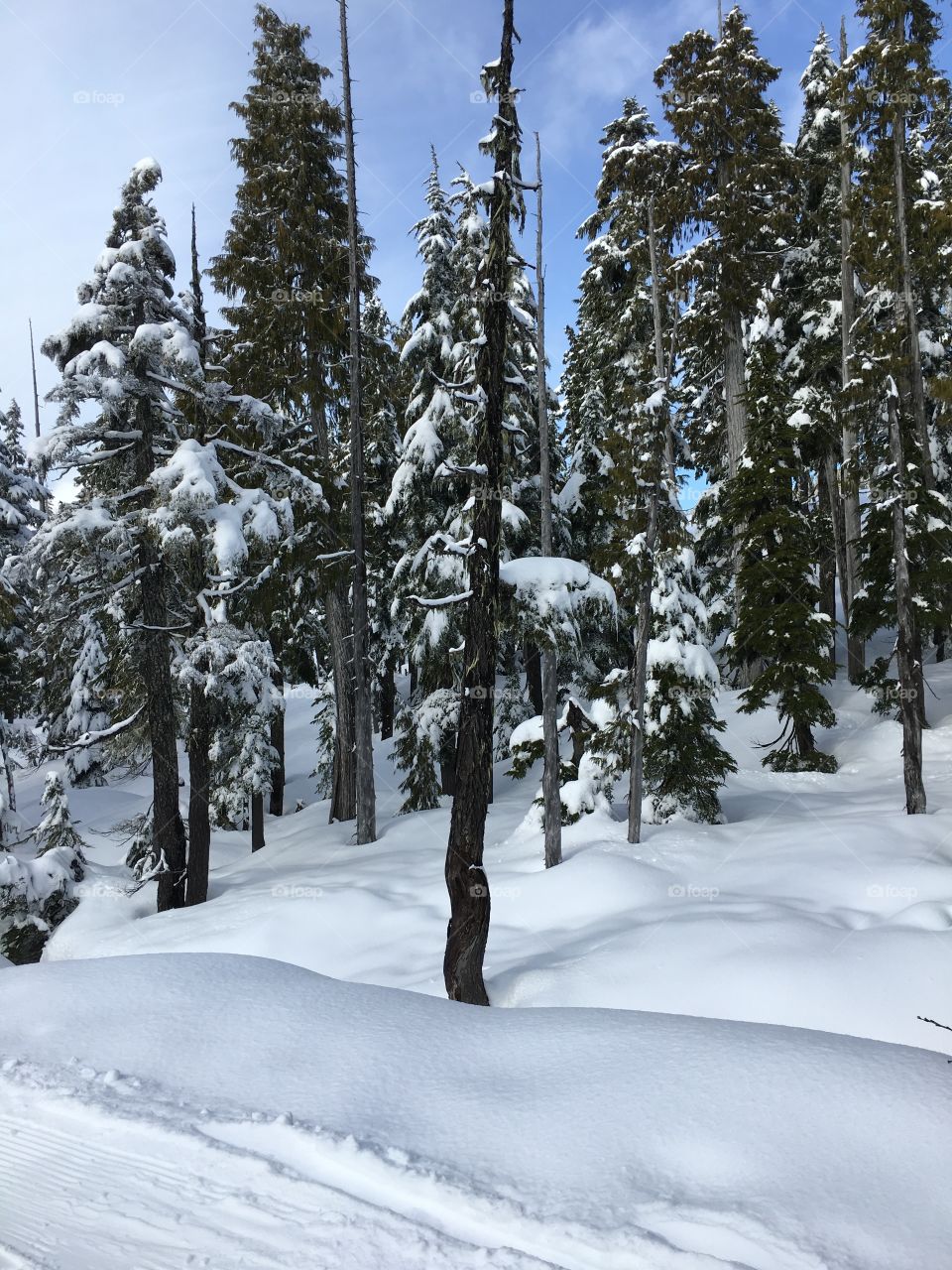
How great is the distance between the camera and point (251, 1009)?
4.85m

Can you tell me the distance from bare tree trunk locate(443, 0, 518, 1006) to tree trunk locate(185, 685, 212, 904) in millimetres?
7335

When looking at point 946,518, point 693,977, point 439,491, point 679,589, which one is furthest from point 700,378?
point 693,977

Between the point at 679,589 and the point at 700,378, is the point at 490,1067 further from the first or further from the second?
the point at 700,378

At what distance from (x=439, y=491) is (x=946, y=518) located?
12.1 meters

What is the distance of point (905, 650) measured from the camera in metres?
13.7

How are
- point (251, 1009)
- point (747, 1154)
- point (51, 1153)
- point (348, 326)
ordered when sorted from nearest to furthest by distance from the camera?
point (747, 1154)
point (51, 1153)
point (251, 1009)
point (348, 326)

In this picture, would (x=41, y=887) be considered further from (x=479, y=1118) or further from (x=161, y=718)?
(x=479, y=1118)

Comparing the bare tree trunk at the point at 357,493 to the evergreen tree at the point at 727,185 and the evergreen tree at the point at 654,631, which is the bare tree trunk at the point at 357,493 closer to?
the evergreen tree at the point at 654,631

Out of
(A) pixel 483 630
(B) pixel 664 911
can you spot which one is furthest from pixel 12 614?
(B) pixel 664 911

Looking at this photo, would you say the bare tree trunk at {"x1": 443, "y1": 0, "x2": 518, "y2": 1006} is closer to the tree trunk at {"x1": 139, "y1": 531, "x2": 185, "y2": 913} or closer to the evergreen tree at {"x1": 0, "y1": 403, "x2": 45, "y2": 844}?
the tree trunk at {"x1": 139, "y1": 531, "x2": 185, "y2": 913}

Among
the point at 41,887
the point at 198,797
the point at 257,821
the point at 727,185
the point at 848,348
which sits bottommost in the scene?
the point at 257,821

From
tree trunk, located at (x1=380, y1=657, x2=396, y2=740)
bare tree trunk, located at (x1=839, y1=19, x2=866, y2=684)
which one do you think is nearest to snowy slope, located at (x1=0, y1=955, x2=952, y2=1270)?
bare tree trunk, located at (x1=839, y1=19, x2=866, y2=684)

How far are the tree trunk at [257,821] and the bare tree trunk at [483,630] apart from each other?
15.4 metres

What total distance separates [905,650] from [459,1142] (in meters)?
12.9
